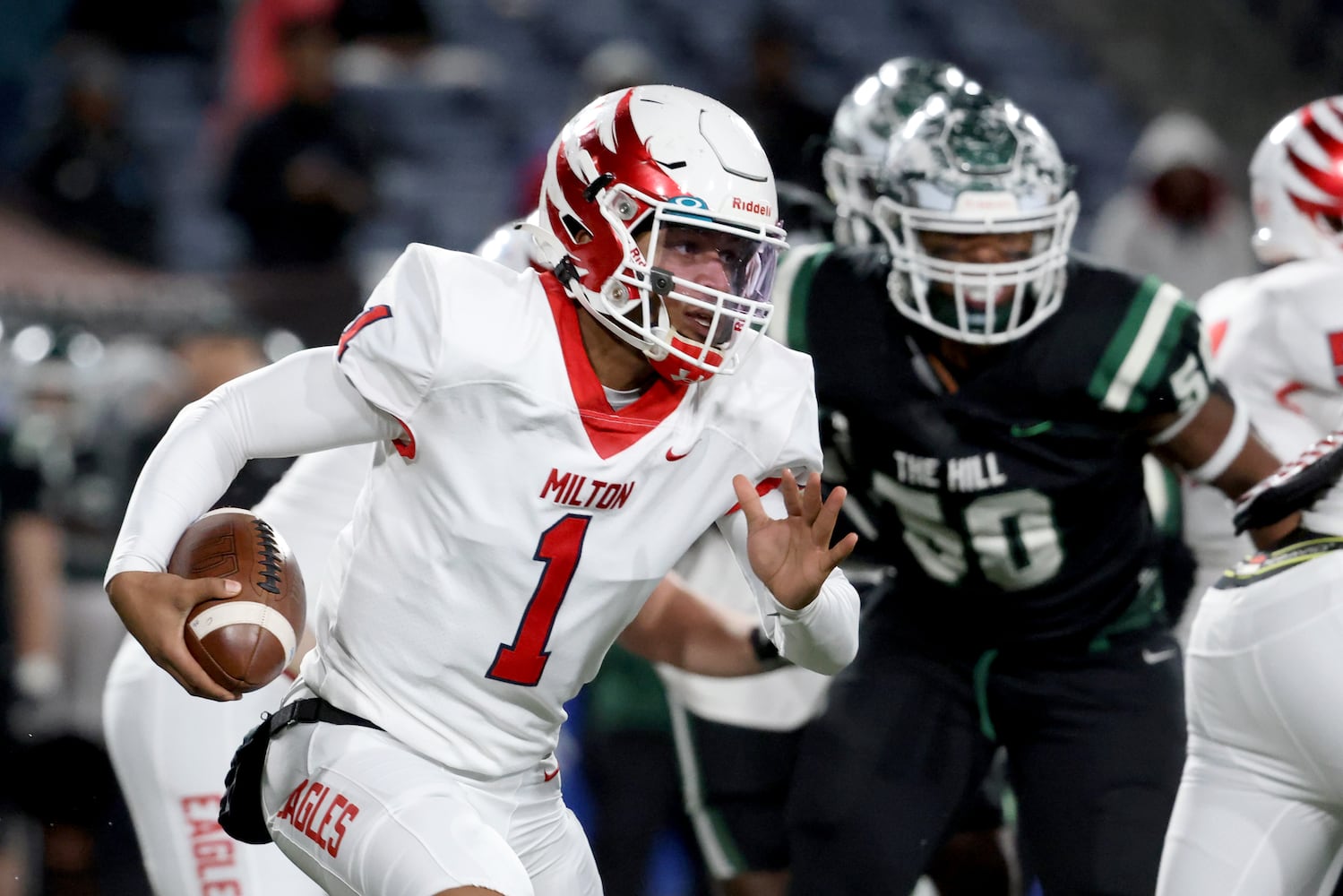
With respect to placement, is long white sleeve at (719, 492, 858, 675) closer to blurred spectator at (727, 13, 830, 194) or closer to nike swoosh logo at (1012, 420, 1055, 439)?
nike swoosh logo at (1012, 420, 1055, 439)

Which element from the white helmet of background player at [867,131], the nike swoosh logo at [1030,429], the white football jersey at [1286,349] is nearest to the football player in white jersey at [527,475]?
the nike swoosh logo at [1030,429]

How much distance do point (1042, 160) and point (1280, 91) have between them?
6321 mm

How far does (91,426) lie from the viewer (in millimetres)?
5594

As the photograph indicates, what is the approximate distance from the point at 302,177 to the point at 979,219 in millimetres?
3729

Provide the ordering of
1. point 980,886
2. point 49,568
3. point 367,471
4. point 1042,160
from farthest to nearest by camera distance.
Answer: point 49,568 < point 980,886 < point 1042,160 < point 367,471

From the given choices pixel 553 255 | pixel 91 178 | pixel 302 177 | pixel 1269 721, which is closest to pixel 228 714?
pixel 553 255

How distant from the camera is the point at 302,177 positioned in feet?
21.2

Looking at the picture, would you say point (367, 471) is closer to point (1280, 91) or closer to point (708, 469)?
point (708, 469)

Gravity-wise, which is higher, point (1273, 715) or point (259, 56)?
point (1273, 715)

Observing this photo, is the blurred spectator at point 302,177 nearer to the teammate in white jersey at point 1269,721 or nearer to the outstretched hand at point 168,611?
the outstretched hand at point 168,611

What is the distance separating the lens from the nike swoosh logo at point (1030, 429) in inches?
131

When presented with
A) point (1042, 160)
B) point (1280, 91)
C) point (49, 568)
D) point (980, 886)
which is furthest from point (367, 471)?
point (1280, 91)

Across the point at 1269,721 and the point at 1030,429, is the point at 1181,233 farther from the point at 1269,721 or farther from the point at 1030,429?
the point at 1269,721

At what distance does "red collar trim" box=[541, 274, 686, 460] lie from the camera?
8.48ft
